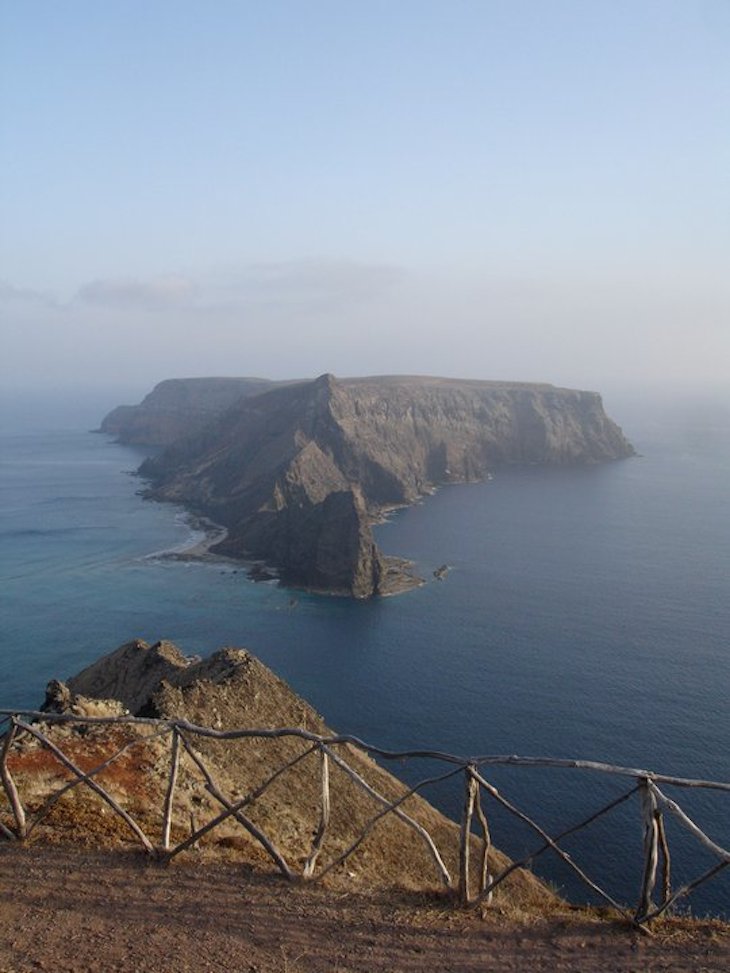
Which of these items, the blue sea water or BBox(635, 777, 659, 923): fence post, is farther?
the blue sea water

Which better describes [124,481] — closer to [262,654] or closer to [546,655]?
[262,654]

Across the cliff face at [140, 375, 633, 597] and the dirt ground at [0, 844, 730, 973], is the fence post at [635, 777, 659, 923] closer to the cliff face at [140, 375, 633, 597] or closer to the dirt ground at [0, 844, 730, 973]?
the dirt ground at [0, 844, 730, 973]

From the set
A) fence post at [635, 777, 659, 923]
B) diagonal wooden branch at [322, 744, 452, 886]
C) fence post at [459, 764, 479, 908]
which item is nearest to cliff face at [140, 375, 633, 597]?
diagonal wooden branch at [322, 744, 452, 886]

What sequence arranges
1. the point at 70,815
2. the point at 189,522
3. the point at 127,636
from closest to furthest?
the point at 70,815 < the point at 127,636 < the point at 189,522

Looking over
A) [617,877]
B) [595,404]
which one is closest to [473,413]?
[595,404]

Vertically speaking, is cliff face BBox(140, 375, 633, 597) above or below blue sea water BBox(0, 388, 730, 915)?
above

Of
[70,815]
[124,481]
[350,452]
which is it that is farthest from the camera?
[124,481]

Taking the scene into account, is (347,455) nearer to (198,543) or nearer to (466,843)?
(198,543)
